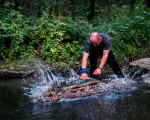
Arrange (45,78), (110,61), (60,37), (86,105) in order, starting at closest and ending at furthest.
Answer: (86,105)
(110,61)
(45,78)
(60,37)

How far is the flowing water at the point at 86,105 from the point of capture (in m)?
2.93

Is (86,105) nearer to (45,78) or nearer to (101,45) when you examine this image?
(101,45)

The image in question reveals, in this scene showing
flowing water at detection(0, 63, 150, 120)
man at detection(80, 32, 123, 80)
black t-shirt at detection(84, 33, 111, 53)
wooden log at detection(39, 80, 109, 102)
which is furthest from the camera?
black t-shirt at detection(84, 33, 111, 53)

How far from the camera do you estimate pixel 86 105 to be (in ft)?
11.2

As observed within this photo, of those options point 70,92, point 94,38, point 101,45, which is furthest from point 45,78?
point 94,38

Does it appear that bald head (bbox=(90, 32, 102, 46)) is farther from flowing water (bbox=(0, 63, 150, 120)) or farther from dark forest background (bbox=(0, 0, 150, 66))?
dark forest background (bbox=(0, 0, 150, 66))

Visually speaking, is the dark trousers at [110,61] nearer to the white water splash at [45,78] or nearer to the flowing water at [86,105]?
the flowing water at [86,105]

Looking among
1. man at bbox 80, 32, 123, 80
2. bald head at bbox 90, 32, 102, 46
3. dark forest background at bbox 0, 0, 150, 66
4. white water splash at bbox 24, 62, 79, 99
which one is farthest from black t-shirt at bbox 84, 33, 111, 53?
dark forest background at bbox 0, 0, 150, 66

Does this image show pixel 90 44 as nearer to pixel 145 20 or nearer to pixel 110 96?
pixel 110 96

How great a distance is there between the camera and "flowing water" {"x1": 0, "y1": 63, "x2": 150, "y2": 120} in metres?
2.93

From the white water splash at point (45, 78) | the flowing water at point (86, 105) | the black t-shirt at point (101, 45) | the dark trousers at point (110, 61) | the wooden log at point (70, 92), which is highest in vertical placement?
the black t-shirt at point (101, 45)

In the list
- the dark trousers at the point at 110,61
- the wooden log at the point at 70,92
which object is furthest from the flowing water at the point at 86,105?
the dark trousers at the point at 110,61

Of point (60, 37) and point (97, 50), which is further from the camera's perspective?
point (60, 37)

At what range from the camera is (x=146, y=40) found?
7496 millimetres
